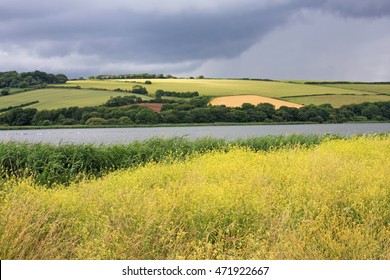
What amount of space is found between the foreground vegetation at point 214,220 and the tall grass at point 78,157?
11.9 ft

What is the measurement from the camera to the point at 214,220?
25.5 ft

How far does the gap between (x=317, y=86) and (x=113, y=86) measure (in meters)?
26.3

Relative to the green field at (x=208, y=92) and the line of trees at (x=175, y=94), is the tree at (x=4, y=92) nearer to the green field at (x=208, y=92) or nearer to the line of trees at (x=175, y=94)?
the green field at (x=208, y=92)

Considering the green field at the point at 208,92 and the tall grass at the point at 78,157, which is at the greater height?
the green field at the point at 208,92

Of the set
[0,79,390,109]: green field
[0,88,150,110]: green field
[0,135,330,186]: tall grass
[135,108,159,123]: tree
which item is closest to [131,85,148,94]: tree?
[0,79,390,109]: green field

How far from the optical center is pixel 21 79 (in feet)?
116

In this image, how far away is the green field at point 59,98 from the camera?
38906 mm

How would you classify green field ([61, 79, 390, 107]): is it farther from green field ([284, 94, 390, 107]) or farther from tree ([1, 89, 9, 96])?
tree ([1, 89, 9, 96])

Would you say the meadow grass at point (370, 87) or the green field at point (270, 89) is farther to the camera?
the meadow grass at point (370, 87)

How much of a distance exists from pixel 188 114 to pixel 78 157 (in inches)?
835

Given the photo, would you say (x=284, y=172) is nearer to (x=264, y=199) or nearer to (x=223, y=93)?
(x=264, y=199)

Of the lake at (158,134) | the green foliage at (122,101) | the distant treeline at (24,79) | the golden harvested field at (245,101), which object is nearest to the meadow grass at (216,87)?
the golden harvested field at (245,101)

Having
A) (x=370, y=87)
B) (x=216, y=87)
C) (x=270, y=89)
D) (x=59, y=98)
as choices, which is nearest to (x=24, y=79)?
(x=59, y=98)

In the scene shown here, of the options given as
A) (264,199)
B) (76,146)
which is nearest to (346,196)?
(264,199)
